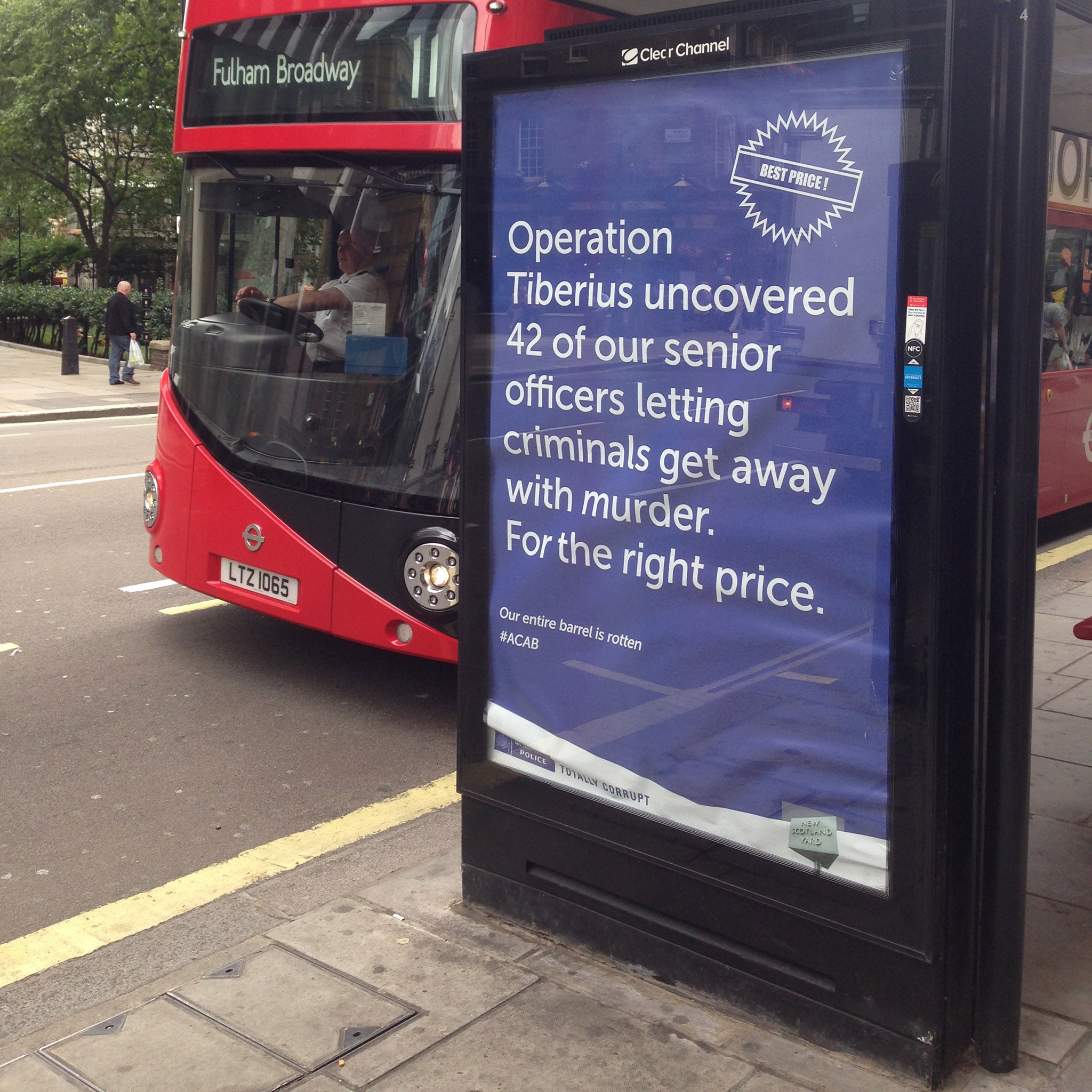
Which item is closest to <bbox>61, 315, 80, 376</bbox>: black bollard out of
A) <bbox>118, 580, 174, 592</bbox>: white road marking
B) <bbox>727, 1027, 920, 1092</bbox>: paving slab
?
<bbox>118, 580, 174, 592</bbox>: white road marking

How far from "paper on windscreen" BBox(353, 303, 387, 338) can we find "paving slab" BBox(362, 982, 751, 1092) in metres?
3.24

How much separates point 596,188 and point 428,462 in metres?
2.42

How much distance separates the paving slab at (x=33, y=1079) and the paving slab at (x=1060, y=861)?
2.63m

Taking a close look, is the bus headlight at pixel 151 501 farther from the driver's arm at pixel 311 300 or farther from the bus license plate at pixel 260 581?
the driver's arm at pixel 311 300

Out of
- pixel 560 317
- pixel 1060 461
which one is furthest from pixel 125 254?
pixel 560 317

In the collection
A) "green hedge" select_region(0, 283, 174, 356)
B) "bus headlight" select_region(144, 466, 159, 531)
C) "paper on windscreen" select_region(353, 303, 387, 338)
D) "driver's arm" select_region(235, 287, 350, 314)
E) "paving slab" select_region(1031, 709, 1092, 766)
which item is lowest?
"paving slab" select_region(1031, 709, 1092, 766)

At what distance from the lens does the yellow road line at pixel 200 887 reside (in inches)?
146

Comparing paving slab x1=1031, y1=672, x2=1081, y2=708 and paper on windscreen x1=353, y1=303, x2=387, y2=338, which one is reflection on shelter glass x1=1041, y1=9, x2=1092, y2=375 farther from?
paper on windscreen x1=353, y1=303, x2=387, y2=338

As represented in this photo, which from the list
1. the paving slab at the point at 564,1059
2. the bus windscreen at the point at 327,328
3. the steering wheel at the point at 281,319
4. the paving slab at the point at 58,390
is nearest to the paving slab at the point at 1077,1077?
the paving slab at the point at 564,1059

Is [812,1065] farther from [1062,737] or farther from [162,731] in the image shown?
[162,731]

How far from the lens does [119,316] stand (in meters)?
22.4

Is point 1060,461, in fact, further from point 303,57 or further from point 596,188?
point 596,188

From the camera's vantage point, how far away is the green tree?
29.9m

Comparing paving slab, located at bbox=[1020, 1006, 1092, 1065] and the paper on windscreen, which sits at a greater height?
the paper on windscreen
